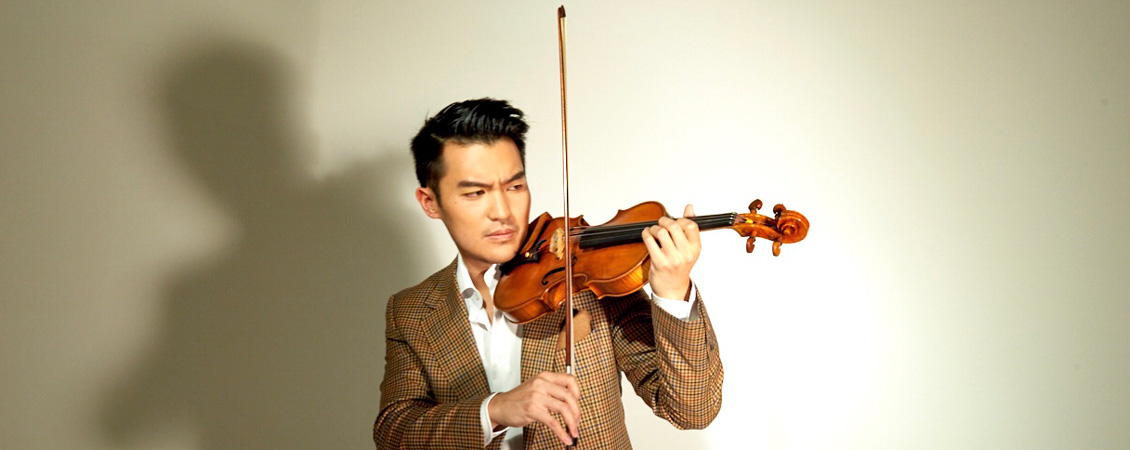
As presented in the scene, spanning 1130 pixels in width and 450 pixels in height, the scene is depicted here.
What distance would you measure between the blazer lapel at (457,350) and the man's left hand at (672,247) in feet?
1.41

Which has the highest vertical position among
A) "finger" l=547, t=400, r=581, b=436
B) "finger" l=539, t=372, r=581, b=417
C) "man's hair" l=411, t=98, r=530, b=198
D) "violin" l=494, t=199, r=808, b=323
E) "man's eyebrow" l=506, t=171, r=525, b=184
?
"man's hair" l=411, t=98, r=530, b=198

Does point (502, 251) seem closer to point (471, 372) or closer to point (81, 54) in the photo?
point (471, 372)

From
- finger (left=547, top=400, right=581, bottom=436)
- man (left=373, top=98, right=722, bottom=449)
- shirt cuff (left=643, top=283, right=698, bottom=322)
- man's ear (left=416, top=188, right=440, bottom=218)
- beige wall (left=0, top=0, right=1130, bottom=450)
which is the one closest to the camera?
finger (left=547, top=400, right=581, bottom=436)

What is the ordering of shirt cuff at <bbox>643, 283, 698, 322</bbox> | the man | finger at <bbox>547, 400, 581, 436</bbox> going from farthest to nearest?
the man < shirt cuff at <bbox>643, 283, 698, 322</bbox> < finger at <bbox>547, 400, 581, 436</bbox>

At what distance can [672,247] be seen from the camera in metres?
1.36

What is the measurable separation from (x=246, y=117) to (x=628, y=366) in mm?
1532

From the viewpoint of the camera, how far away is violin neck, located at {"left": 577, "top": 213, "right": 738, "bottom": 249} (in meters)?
1.40

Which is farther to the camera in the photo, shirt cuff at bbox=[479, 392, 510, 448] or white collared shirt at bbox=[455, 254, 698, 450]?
white collared shirt at bbox=[455, 254, 698, 450]

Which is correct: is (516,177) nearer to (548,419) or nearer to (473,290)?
(473,290)

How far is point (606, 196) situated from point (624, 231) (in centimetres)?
122

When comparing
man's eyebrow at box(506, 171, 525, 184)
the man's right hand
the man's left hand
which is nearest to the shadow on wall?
man's eyebrow at box(506, 171, 525, 184)

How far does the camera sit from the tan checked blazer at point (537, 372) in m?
1.51

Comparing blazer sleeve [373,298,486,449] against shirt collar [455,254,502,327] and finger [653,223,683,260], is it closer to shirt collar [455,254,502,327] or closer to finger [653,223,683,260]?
shirt collar [455,254,502,327]

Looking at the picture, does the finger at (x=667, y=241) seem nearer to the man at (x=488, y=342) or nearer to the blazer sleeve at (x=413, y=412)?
the man at (x=488, y=342)
